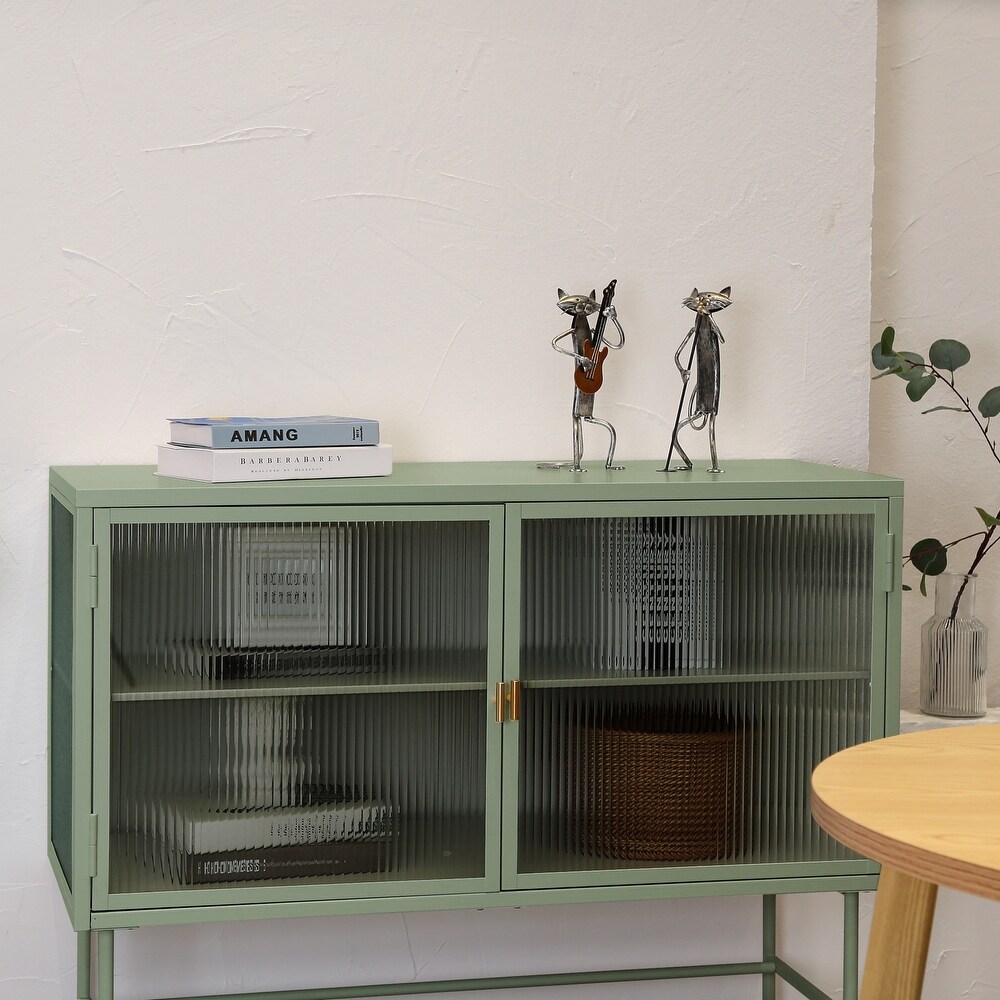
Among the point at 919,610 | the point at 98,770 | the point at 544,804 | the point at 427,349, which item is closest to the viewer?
the point at 98,770

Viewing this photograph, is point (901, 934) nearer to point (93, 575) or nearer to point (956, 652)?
point (93, 575)

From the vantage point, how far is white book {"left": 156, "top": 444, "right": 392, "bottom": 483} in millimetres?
1771

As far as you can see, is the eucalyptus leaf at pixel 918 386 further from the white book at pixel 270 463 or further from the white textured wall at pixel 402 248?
the white book at pixel 270 463

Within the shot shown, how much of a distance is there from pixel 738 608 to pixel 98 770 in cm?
95

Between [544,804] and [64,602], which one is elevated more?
[64,602]

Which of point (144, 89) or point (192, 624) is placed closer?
Result: point (192, 624)

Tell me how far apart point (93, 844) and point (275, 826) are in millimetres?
249

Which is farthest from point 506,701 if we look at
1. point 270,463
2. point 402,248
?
point 402,248

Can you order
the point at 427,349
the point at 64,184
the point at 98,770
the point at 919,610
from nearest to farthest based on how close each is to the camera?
the point at 98,770 → the point at 64,184 → the point at 427,349 → the point at 919,610

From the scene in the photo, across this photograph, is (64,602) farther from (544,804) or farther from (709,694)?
(709,694)

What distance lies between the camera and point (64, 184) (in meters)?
2.00

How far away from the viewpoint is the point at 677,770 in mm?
1878

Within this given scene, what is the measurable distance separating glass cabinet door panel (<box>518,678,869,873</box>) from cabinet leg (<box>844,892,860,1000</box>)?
0.15 m

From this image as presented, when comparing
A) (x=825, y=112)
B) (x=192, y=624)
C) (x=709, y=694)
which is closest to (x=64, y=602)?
(x=192, y=624)
